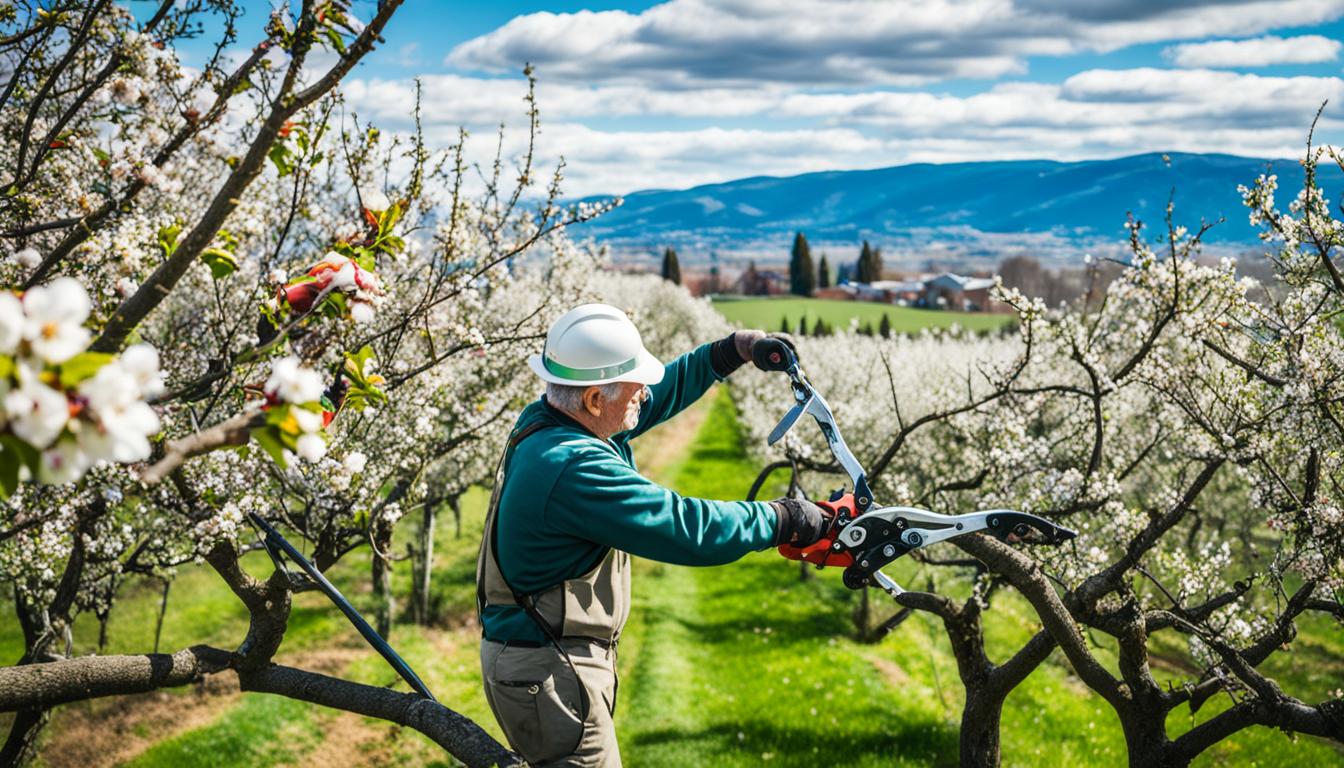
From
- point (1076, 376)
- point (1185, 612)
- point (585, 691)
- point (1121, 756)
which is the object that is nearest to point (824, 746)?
point (1121, 756)

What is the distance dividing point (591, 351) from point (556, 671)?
1.50 m

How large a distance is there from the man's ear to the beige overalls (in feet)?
1.01

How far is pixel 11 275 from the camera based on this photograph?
6.74m

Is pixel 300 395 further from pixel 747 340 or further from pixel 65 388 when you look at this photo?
pixel 747 340

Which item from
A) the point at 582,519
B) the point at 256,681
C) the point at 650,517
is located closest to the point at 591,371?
the point at 582,519

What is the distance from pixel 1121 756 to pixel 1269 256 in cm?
741

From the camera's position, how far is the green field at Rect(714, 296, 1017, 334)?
300 ft

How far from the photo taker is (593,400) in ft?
14.5

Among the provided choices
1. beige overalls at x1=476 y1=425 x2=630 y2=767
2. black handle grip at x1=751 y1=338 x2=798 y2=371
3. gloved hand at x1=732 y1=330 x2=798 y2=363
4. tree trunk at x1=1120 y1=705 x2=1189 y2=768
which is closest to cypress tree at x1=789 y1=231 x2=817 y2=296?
tree trunk at x1=1120 y1=705 x2=1189 y2=768

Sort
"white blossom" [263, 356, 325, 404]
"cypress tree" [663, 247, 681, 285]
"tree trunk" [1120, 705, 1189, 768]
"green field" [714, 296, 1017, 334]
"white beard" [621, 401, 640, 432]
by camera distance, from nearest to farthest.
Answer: "white blossom" [263, 356, 325, 404] → "white beard" [621, 401, 640, 432] → "tree trunk" [1120, 705, 1189, 768] → "green field" [714, 296, 1017, 334] → "cypress tree" [663, 247, 681, 285]

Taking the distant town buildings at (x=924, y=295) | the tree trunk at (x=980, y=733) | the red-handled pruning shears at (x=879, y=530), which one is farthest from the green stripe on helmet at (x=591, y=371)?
the distant town buildings at (x=924, y=295)

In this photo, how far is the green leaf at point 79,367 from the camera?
5.42 ft

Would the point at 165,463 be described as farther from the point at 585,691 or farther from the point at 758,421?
the point at 758,421

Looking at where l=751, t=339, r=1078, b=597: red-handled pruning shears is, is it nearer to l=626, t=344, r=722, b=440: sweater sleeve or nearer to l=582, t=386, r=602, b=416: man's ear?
l=582, t=386, r=602, b=416: man's ear
